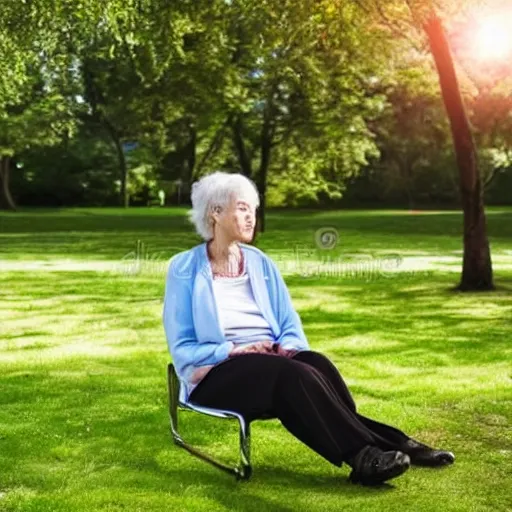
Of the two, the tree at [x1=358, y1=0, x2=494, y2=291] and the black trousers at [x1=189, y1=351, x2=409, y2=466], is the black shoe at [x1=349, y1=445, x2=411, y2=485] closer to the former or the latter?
the black trousers at [x1=189, y1=351, x2=409, y2=466]

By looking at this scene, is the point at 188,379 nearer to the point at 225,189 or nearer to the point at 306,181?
the point at 225,189

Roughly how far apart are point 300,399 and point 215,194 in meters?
1.20

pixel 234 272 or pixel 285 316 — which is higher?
pixel 234 272

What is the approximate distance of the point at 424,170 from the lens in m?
66.2

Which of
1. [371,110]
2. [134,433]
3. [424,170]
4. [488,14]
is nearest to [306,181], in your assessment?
[371,110]

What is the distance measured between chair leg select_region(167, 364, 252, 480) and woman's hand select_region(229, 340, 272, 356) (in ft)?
1.11

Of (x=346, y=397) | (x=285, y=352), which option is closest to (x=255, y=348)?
(x=285, y=352)

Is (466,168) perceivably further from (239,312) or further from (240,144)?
(240,144)

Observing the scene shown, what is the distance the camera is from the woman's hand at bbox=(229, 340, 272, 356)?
17.6 feet

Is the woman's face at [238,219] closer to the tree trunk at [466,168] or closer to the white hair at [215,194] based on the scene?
the white hair at [215,194]

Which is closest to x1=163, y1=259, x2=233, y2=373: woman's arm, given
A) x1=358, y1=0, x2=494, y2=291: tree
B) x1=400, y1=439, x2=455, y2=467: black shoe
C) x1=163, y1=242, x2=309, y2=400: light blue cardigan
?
x1=163, y1=242, x2=309, y2=400: light blue cardigan

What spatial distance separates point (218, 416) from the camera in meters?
5.30

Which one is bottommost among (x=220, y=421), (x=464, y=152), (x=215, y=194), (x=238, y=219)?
(x=220, y=421)

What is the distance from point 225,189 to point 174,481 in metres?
1.57
